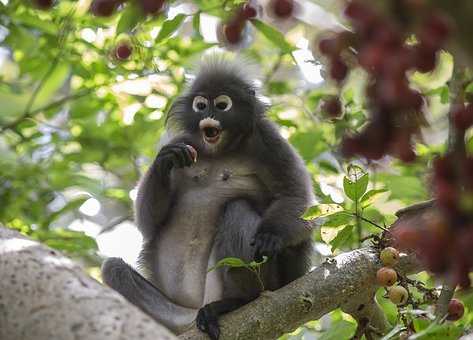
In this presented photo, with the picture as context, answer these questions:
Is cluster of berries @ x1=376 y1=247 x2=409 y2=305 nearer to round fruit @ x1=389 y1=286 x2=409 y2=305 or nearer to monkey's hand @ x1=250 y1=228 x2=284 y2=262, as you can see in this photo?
round fruit @ x1=389 y1=286 x2=409 y2=305

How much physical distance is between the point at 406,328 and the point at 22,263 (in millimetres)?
1532

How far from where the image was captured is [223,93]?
661cm

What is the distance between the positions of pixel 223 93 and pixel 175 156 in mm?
1039

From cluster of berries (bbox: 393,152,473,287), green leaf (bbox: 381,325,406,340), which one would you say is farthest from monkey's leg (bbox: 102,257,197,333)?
cluster of berries (bbox: 393,152,473,287)

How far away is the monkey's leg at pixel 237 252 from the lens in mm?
5375

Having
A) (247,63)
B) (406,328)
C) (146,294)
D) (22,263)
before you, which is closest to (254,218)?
(146,294)

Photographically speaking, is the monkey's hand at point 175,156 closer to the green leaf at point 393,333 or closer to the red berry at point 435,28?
the green leaf at point 393,333

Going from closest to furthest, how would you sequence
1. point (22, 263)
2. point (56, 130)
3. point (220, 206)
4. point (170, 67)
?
point (22, 263)
point (220, 206)
point (170, 67)
point (56, 130)

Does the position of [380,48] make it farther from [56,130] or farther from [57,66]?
[56,130]

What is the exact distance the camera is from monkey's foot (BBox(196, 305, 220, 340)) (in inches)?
183

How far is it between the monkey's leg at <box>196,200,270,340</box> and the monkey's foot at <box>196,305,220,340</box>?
0.17 metres

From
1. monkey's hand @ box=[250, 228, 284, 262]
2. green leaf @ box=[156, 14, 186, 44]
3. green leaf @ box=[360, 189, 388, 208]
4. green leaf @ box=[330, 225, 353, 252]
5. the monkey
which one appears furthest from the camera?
the monkey

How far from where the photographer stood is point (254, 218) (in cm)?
584

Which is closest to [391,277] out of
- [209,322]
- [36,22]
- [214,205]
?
[209,322]
